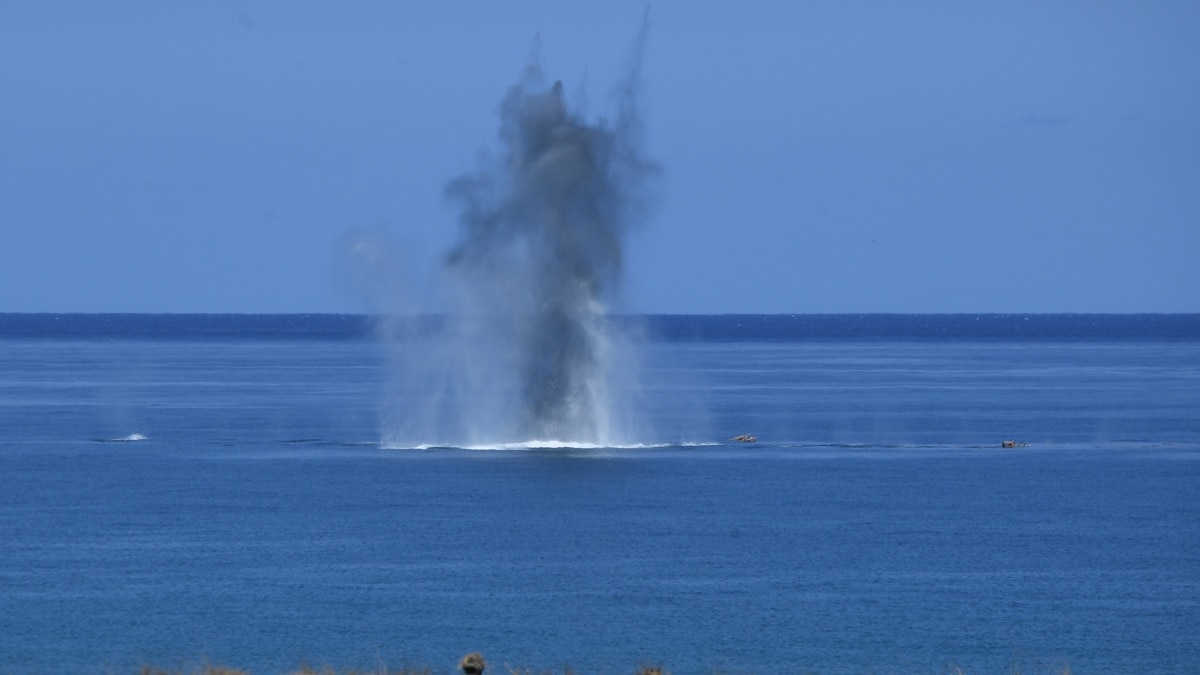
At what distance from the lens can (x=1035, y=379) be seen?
506 ft

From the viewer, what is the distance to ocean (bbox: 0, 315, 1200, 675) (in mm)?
40281

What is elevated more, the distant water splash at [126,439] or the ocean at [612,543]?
the distant water splash at [126,439]

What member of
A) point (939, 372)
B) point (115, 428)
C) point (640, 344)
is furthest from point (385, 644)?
point (939, 372)

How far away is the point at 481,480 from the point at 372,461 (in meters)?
9.12

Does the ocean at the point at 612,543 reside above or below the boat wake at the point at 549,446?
below

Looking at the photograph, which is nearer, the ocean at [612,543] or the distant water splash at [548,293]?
the ocean at [612,543]

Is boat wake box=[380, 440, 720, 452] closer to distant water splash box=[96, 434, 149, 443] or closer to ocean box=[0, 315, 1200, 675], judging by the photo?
ocean box=[0, 315, 1200, 675]

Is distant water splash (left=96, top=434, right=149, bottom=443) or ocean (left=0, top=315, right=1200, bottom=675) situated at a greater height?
distant water splash (left=96, top=434, right=149, bottom=443)

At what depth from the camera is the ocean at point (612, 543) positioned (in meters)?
40.3

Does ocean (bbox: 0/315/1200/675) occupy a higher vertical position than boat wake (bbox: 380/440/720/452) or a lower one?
lower

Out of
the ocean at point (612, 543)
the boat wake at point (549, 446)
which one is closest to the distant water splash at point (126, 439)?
the ocean at point (612, 543)

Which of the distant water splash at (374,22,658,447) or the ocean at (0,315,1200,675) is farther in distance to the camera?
the distant water splash at (374,22,658,447)

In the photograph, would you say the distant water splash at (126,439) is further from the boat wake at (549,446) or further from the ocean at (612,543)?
the boat wake at (549,446)

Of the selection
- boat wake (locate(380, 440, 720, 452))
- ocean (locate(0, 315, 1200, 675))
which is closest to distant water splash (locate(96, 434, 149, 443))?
ocean (locate(0, 315, 1200, 675))
